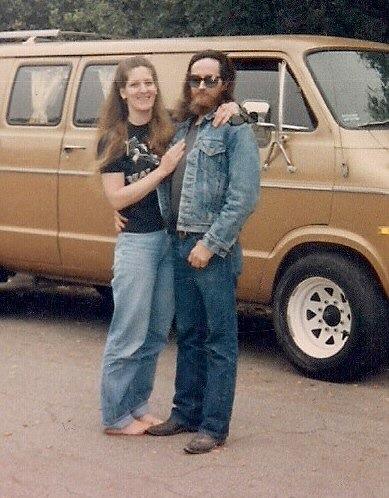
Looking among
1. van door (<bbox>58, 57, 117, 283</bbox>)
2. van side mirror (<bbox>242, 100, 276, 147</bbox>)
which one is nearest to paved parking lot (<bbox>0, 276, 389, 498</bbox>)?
van door (<bbox>58, 57, 117, 283</bbox>)

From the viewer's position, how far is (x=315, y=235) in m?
7.08

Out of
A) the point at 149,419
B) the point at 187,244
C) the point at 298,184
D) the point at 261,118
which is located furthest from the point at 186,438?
the point at 261,118

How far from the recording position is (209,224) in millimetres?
5422

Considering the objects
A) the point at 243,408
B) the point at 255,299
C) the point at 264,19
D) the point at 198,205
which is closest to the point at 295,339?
the point at 255,299

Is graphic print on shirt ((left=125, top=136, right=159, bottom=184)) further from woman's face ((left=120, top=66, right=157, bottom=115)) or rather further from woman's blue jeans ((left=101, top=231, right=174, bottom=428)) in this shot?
woman's blue jeans ((left=101, top=231, right=174, bottom=428))

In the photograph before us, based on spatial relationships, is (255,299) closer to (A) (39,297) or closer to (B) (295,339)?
(B) (295,339)

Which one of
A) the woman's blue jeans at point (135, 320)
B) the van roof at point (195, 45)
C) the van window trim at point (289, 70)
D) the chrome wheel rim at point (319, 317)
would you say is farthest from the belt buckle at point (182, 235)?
the van roof at point (195, 45)

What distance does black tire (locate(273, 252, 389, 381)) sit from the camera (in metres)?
6.99


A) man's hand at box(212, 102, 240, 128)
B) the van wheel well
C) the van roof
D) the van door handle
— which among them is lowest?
the van wheel well

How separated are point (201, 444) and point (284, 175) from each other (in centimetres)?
218

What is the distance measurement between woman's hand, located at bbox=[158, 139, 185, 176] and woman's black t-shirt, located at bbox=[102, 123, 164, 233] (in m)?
0.18

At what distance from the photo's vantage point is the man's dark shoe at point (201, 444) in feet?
18.4

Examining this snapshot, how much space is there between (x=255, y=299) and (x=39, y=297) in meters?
3.41

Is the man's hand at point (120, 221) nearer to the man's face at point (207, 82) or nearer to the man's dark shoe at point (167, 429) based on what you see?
the man's face at point (207, 82)
